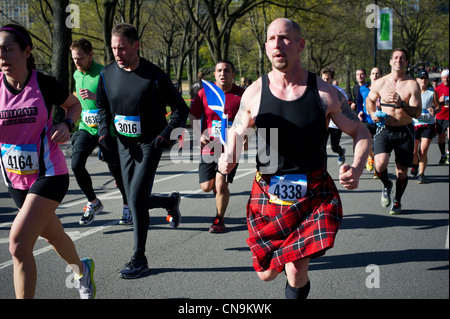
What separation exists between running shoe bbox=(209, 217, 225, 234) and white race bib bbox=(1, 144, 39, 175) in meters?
2.82

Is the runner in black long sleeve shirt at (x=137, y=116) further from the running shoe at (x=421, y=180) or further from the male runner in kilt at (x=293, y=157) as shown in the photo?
the running shoe at (x=421, y=180)

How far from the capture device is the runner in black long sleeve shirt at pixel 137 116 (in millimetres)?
4594

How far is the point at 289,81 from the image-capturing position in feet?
11.0

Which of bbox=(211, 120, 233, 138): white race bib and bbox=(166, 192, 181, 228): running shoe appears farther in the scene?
bbox=(211, 120, 233, 138): white race bib

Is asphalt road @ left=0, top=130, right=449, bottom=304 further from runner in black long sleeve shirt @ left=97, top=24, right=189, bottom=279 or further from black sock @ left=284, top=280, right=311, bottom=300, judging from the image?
black sock @ left=284, top=280, right=311, bottom=300

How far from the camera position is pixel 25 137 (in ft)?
11.6

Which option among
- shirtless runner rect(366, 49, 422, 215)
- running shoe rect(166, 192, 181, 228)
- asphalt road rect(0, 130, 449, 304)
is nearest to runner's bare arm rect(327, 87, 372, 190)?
asphalt road rect(0, 130, 449, 304)

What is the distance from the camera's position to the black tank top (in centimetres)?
327

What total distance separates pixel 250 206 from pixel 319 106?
86 centimetres

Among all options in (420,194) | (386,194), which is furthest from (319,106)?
(420,194)

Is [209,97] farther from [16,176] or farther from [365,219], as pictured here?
[16,176]

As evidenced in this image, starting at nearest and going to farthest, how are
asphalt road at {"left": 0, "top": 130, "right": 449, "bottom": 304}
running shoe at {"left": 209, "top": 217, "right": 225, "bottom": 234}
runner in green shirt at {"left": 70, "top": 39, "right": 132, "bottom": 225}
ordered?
asphalt road at {"left": 0, "top": 130, "right": 449, "bottom": 304} < running shoe at {"left": 209, "top": 217, "right": 225, "bottom": 234} < runner in green shirt at {"left": 70, "top": 39, "right": 132, "bottom": 225}

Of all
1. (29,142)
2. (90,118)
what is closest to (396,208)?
(90,118)

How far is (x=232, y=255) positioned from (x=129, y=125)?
1.69m
